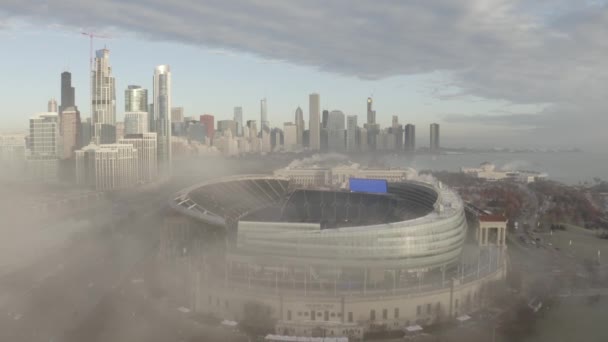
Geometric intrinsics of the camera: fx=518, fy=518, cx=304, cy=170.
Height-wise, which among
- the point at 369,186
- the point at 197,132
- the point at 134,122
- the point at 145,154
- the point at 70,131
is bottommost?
the point at 369,186

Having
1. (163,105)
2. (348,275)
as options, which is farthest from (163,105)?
(348,275)

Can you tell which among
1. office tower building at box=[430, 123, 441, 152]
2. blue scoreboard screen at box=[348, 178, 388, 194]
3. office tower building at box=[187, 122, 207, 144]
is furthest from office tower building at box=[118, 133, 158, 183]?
office tower building at box=[430, 123, 441, 152]

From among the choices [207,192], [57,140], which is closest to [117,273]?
[207,192]

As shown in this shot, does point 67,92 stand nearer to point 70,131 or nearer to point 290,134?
point 70,131

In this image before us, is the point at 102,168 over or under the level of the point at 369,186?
under

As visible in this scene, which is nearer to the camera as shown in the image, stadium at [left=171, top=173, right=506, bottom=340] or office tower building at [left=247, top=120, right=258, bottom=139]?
stadium at [left=171, top=173, right=506, bottom=340]

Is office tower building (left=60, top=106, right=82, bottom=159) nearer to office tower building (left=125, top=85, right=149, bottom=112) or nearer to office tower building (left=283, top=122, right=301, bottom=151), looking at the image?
office tower building (left=125, top=85, right=149, bottom=112)

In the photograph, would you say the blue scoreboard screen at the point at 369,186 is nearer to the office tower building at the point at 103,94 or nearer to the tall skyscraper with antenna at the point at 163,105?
the tall skyscraper with antenna at the point at 163,105
